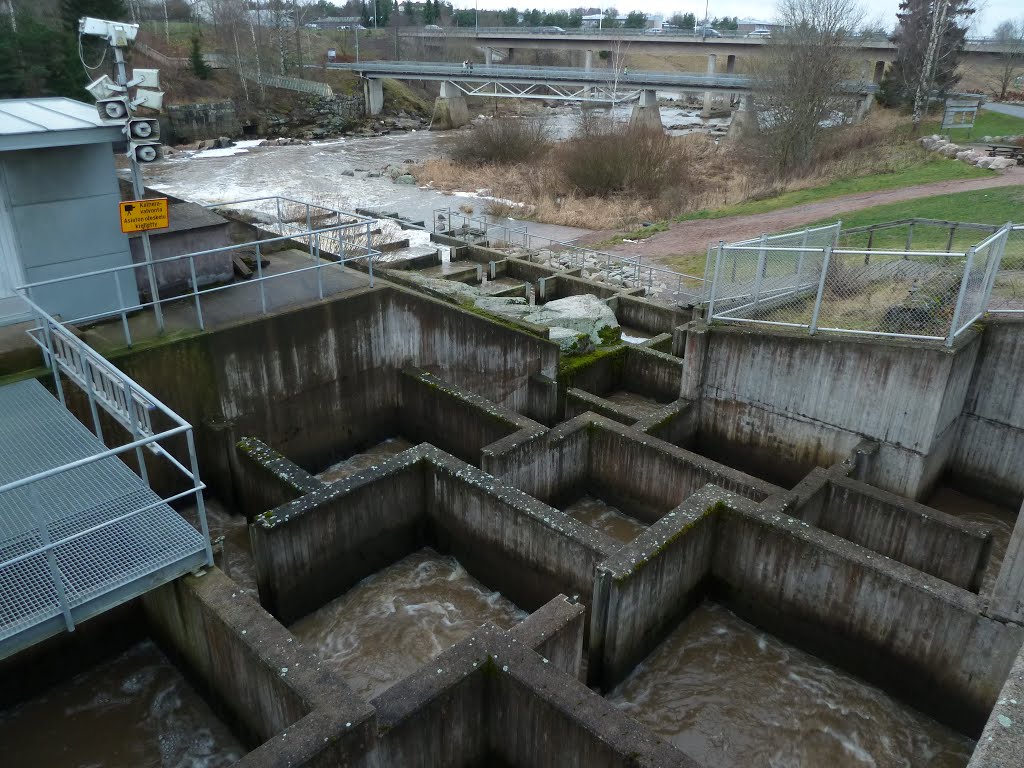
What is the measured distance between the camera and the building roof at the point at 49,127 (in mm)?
9891

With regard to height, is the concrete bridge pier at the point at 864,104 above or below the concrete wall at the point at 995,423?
above

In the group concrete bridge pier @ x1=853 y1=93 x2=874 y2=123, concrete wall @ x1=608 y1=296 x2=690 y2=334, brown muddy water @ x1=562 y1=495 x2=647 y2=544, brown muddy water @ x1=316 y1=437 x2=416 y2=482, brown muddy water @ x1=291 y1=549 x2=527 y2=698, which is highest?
concrete bridge pier @ x1=853 y1=93 x2=874 y2=123

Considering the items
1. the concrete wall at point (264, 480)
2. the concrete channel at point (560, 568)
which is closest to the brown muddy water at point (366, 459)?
the concrete channel at point (560, 568)

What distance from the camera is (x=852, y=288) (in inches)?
500

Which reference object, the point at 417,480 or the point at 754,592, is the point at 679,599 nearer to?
the point at 754,592

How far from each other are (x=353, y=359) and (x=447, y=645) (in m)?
5.96

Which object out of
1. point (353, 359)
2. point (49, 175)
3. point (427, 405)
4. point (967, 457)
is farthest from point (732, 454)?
point (49, 175)

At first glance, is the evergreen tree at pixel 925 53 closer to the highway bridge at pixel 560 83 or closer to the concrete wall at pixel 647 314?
the highway bridge at pixel 560 83

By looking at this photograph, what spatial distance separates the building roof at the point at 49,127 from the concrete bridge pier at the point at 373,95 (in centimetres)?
6140

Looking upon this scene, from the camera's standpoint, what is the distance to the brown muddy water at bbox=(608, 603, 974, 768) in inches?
309

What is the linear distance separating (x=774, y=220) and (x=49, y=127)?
77.1 feet

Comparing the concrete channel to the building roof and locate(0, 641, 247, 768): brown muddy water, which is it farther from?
the building roof

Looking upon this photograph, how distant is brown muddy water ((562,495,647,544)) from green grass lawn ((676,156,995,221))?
20.9 m

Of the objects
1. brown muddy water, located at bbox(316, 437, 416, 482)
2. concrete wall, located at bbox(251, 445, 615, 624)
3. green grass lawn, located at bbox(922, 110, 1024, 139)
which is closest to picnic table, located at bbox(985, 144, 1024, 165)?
green grass lawn, located at bbox(922, 110, 1024, 139)
